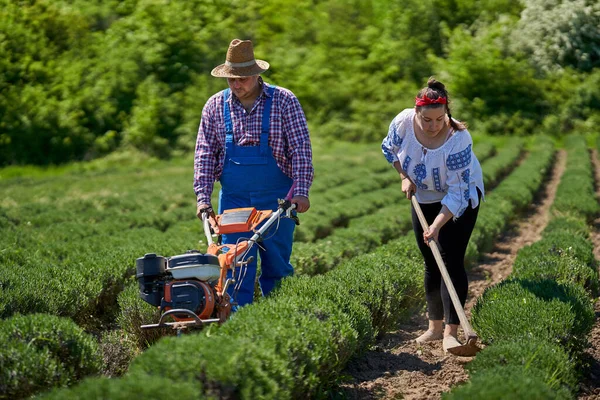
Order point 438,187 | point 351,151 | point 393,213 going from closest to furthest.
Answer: point 438,187, point 393,213, point 351,151

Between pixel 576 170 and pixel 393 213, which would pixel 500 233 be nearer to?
pixel 393 213

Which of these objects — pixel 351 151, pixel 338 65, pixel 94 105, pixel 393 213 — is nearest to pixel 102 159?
pixel 94 105

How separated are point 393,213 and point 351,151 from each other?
17.5 meters

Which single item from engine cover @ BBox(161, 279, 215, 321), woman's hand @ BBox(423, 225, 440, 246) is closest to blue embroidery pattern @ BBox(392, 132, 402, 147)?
woman's hand @ BBox(423, 225, 440, 246)

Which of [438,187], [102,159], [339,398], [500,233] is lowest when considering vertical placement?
[102,159]

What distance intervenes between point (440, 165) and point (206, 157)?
1702mm

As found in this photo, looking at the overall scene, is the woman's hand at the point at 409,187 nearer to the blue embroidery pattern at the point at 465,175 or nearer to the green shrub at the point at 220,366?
the blue embroidery pattern at the point at 465,175

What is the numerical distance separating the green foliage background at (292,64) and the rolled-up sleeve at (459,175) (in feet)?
92.8

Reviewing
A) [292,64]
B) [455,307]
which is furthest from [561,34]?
[455,307]

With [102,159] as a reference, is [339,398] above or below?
above

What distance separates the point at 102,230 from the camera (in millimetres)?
11953

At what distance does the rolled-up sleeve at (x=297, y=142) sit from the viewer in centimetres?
563

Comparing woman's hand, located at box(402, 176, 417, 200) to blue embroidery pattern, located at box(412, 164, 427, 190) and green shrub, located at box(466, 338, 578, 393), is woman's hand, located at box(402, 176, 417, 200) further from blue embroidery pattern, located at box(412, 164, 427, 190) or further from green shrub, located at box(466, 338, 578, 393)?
green shrub, located at box(466, 338, 578, 393)

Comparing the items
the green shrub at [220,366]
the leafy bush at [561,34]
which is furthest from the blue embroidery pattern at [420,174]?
the leafy bush at [561,34]
